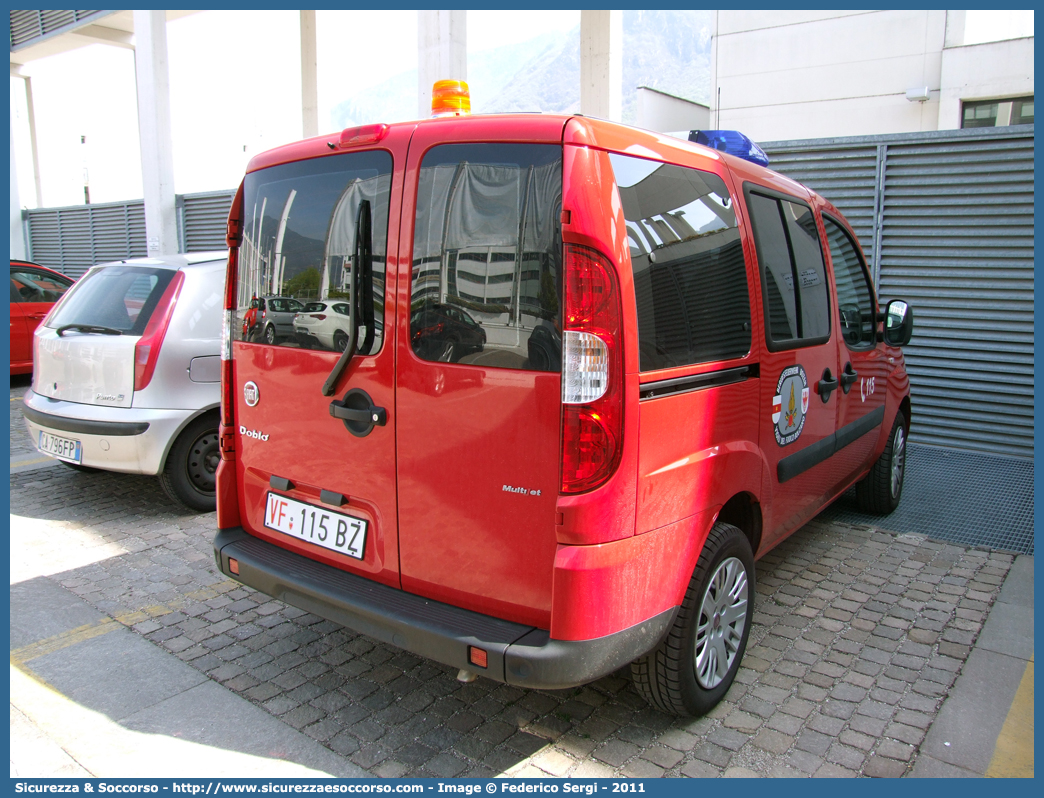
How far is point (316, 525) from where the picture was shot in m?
2.85

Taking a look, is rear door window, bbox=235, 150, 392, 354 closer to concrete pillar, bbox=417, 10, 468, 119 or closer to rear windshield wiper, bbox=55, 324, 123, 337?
rear windshield wiper, bbox=55, 324, 123, 337

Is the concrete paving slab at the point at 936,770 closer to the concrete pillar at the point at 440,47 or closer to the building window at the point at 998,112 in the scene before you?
the concrete pillar at the point at 440,47

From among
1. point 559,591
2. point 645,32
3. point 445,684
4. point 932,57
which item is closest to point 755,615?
point 445,684

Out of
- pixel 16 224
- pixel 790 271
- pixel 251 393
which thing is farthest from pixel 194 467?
pixel 16 224

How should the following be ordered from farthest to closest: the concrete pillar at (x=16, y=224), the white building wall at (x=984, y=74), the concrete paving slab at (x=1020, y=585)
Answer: the white building wall at (x=984, y=74) < the concrete pillar at (x=16, y=224) < the concrete paving slab at (x=1020, y=585)

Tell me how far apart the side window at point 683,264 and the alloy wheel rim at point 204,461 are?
3633 millimetres

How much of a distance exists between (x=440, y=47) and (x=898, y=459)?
234 inches

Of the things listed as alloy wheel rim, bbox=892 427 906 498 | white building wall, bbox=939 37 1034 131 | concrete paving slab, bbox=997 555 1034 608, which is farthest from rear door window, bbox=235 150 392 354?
white building wall, bbox=939 37 1034 131

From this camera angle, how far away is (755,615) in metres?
3.67

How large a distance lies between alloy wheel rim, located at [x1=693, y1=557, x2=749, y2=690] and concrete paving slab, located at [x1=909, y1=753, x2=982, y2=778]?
69cm

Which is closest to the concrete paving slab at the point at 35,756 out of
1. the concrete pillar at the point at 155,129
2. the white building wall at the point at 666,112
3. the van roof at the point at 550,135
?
the van roof at the point at 550,135

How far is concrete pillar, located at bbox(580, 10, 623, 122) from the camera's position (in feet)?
29.5

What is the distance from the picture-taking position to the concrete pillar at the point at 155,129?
41.4 ft

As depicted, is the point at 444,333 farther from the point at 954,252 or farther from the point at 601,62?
the point at 601,62
